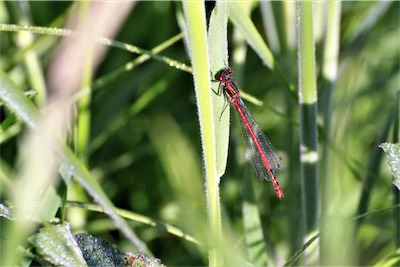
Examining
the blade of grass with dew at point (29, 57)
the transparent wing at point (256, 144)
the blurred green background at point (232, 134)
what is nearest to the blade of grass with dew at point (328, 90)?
the blurred green background at point (232, 134)

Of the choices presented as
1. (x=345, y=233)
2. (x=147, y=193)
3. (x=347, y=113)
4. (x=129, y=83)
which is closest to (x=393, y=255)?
(x=345, y=233)

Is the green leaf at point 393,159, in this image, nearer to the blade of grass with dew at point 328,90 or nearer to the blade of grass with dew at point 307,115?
the blade of grass with dew at point 307,115

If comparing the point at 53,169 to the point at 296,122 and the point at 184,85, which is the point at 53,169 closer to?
the point at 296,122

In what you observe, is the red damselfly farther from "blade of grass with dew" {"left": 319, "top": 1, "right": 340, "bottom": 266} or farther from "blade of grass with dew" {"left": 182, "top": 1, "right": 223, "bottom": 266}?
"blade of grass with dew" {"left": 182, "top": 1, "right": 223, "bottom": 266}

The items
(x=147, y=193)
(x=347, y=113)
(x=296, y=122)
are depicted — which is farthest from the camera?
(x=147, y=193)

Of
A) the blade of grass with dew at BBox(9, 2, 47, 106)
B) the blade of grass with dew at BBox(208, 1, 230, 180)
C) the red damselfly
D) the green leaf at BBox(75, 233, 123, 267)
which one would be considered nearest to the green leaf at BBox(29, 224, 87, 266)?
the green leaf at BBox(75, 233, 123, 267)

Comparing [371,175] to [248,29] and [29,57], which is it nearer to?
[248,29]

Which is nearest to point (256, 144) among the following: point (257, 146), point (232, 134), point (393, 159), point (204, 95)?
point (257, 146)
